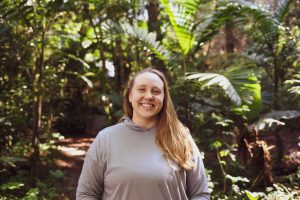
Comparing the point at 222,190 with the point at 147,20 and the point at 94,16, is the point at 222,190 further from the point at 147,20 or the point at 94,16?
the point at 94,16

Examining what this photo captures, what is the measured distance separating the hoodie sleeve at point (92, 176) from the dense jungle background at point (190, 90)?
202 centimetres

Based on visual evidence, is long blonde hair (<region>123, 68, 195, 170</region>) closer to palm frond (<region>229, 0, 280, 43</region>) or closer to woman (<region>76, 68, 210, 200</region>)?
woman (<region>76, 68, 210, 200</region>)

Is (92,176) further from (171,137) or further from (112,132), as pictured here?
(171,137)

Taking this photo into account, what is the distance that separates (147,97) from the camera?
6.15 ft

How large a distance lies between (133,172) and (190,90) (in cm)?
321

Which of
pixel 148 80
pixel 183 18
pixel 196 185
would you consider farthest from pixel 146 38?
pixel 196 185

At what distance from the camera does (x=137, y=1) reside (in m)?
5.12

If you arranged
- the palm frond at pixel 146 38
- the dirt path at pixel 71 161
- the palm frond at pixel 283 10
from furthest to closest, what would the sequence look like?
the dirt path at pixel 71 161, the palm frond at pixel 146 38, the palm frond at pixel 283 10

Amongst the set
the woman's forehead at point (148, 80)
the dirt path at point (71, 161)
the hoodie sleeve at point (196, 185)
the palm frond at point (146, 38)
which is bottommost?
the dirt path at point (71, 161)

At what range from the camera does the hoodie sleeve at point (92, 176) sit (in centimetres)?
181

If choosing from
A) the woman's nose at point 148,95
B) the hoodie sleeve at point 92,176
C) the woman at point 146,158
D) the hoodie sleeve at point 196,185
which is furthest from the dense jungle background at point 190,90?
the woman's nose at point 148,95

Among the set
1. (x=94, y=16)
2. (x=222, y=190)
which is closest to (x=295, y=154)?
(x=222, y=190)

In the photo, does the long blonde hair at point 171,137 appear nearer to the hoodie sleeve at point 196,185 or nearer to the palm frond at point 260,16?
the hoodie sleeve at point 196,185

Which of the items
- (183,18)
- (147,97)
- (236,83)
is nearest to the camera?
(147,97)
